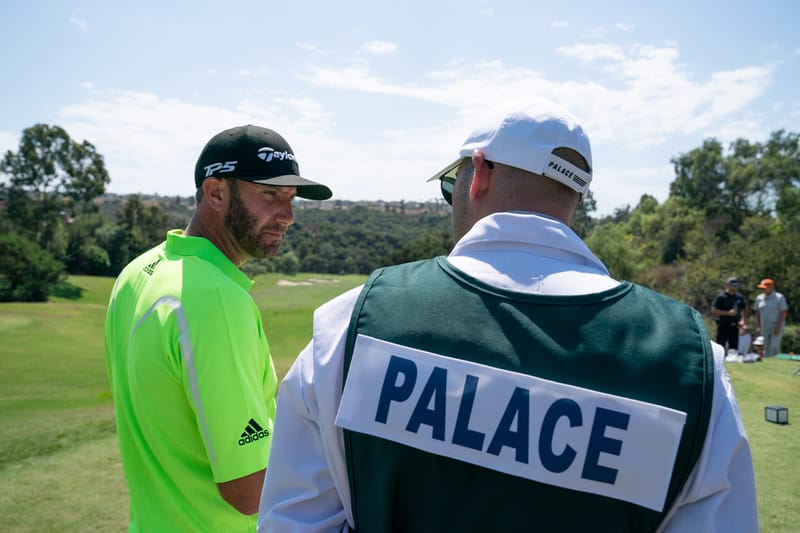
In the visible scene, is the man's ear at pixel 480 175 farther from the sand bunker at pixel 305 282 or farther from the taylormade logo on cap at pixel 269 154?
the sand bunker at pixel 305 282

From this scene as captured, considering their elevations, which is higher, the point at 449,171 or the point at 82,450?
the point at 449,171

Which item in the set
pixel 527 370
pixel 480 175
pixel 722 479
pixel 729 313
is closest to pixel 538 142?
pixel 480 175

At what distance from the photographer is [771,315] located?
14.0m

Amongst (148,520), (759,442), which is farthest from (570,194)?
(759,442)

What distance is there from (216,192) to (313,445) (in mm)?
1392

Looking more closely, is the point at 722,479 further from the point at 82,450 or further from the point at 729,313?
the point at 729,313

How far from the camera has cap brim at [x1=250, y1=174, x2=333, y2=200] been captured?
2498mm

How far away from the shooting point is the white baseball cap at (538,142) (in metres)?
1.62

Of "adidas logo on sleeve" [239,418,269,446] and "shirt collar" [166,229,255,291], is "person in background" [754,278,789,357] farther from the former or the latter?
"adidas logo on sleeve" [239,418,269,446]

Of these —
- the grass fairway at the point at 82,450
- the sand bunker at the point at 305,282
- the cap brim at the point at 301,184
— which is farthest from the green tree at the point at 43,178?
the cap brim at the point at 301,184

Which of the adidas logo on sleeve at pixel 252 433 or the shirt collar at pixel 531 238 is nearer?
the shirt collar at pixel 531 238

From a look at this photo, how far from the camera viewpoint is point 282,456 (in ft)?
4.90

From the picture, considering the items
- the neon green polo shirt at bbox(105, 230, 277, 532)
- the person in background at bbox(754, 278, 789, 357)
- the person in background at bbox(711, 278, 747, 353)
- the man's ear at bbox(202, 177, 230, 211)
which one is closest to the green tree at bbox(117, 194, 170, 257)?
the person in background at bbox(711, 278, 747, 353)

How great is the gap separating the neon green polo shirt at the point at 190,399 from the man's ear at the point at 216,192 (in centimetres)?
39
